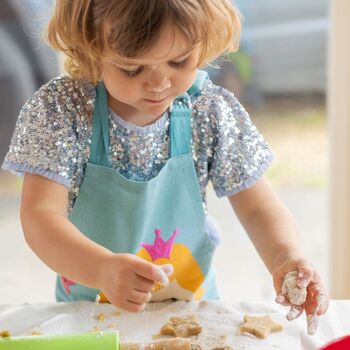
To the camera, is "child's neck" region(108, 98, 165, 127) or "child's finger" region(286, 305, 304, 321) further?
"child's neck" region(108, 98, 165, 127)

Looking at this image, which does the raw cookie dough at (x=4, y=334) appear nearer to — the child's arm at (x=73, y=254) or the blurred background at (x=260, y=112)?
the child's arm at (x=73, y=254)

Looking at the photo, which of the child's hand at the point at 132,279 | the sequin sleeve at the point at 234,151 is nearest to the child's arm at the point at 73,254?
the child's hand at the point at 132,279

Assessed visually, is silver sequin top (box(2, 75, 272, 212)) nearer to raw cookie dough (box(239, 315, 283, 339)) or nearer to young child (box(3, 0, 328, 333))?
young child (box(3, 0, 328, 333))

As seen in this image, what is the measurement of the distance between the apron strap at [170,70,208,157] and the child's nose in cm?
14

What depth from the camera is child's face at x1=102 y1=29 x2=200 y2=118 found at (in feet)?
2.54

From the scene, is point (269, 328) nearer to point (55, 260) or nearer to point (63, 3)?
point (55, 260)

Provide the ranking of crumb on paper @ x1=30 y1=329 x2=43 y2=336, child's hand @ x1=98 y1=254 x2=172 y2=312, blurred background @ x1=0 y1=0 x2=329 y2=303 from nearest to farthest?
child's hand @ x1=98 y1=254 x2=172 y2=312 < crumb on paper @ x1=30 y1=329 x2=43 y2=336 < blurred background @ x1=0 y1=0 x2=329 y2=303

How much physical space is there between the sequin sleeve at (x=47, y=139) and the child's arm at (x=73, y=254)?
14mm

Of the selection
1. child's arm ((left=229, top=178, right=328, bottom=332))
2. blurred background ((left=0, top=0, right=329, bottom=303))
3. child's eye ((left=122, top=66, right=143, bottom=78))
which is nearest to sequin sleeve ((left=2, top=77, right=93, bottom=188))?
child's eye ((left=122, top=66, right=143, bottom=78))

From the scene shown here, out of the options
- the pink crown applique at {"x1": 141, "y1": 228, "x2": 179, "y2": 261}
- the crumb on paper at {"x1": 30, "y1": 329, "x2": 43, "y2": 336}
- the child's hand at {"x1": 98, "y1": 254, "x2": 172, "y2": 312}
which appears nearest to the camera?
the child's hand at {"x1": 98, "y1": 254, "x2": 172, "y2": 312}

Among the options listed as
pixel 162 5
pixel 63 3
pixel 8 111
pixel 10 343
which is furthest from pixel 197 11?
pixel 8 111

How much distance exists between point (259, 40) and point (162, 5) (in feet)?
6.61

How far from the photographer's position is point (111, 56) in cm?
80

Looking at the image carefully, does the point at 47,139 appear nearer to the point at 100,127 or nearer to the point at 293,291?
the point at 100,127
